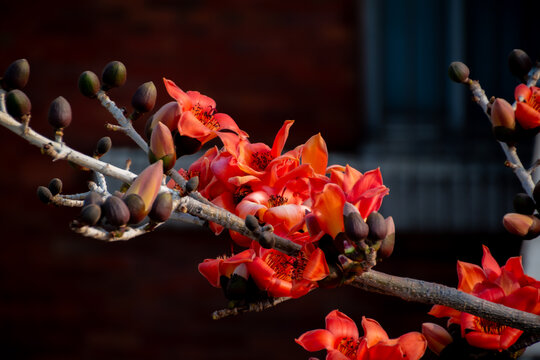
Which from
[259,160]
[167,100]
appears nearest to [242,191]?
[259,160]

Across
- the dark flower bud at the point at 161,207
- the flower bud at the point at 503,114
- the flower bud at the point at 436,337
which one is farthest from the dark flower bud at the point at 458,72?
the dark flower bud at the point at 161,207

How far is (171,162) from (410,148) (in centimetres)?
238

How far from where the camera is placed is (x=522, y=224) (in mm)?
695

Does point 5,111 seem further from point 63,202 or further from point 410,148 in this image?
point 410,148

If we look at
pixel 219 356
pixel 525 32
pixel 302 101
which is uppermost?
pixel 525 32

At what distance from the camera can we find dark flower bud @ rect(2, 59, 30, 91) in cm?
60

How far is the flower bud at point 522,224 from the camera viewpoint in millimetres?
694

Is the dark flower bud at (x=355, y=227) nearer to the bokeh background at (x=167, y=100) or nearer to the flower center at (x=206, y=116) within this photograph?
the flower center at (x=206, y=116)

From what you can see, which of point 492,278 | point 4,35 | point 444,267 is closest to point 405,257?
point 444,267

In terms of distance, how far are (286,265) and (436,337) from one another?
0.59 feet

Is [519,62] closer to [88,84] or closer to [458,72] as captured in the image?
[458,72]

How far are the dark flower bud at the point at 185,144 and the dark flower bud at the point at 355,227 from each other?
20 cm

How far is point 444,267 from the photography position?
9.50 ft

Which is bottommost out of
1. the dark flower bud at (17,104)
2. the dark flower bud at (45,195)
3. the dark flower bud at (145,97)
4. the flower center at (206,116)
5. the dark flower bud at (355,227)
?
the dark flower bud at (355,227)
